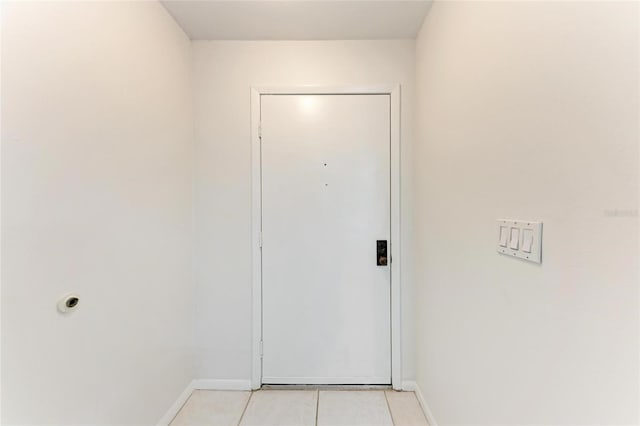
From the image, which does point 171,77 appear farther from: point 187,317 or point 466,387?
point 466,387

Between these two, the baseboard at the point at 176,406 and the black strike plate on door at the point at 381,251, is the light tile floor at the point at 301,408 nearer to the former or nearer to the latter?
the baseboard at the point at 176,406

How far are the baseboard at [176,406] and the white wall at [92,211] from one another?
2.1 inches

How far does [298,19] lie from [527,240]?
1674 mm

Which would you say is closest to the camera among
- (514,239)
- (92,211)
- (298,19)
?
(514,239)

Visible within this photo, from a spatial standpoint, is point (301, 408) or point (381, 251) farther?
point (381, 251)

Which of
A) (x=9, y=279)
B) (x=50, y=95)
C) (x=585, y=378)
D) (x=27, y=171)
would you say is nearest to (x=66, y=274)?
(x=9, y=279)

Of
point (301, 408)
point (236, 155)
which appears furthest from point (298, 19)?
point (301, 408)

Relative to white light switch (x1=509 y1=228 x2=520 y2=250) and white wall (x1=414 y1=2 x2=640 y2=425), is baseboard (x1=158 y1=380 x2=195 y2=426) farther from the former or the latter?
white light switch (x1=509 y1=228 x2=520 y2=250)

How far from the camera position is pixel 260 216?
200cm

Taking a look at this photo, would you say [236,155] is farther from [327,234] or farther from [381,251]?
[381,251]

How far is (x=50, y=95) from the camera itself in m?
1.01

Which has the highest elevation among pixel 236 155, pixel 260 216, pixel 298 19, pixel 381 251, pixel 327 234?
pixel 298 19

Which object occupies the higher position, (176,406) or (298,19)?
(298,19)

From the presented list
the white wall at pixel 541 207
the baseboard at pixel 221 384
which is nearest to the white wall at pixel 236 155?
the baseboard at pixel 221 384
